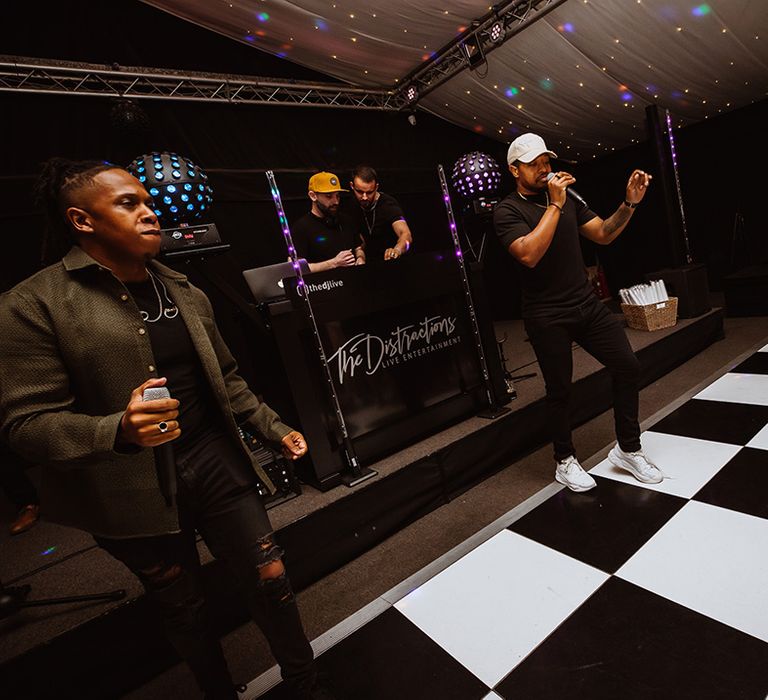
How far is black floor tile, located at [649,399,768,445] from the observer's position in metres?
2.04

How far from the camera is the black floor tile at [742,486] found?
1.54 m

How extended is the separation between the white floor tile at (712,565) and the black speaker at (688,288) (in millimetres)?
2569

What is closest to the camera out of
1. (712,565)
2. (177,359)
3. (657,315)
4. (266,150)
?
(177,359)

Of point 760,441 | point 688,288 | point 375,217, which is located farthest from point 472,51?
point 760,441

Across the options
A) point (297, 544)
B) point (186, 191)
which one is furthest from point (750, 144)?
point (297, 544)

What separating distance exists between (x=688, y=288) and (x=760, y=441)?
2.06 metres

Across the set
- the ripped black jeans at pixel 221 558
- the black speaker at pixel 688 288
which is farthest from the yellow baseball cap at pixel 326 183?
the black speaker at pixel 688 288

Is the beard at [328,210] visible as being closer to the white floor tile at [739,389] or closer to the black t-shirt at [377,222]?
the black t-shirt at [377,222]

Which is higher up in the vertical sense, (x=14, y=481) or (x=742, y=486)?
(x=14, y=481)

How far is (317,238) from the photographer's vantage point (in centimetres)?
273

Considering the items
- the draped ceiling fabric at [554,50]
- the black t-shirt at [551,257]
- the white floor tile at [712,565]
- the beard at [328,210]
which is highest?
the draped ceiling fabric at [554,50]

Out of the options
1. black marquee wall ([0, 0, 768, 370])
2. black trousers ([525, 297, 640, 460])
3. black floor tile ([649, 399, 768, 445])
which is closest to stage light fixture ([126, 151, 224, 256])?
black trousers ([525, 297, 640, 460])

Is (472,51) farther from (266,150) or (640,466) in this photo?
(640,466)

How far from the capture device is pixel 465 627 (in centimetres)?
128
